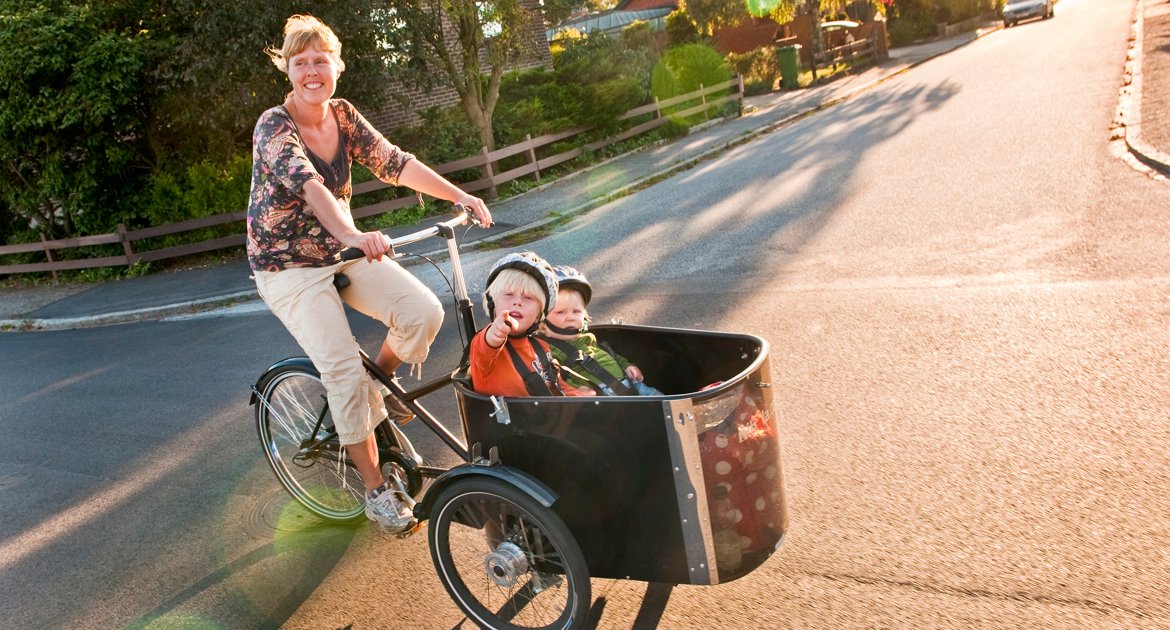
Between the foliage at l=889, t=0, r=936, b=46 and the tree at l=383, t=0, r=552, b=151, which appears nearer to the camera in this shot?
the tree at l=383, t=0, r=552, b=151

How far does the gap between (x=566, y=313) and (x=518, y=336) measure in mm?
245

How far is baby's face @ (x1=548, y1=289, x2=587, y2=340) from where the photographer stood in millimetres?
3334

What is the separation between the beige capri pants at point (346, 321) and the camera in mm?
3707

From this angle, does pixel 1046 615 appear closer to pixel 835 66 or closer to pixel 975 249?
pixel 975 249

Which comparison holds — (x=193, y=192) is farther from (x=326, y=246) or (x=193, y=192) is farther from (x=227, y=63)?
(x=326, y=246)

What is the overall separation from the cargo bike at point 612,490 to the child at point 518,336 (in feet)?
0.40

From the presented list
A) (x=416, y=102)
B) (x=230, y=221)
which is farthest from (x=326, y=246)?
(x=416, y=102)

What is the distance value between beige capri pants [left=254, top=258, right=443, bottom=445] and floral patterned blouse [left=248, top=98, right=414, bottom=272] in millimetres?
70

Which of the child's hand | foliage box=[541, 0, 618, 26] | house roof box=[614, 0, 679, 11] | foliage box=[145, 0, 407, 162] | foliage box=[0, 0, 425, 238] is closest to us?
the child's hand

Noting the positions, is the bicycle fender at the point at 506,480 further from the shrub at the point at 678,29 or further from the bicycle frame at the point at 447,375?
the shrub at the point at 678,29

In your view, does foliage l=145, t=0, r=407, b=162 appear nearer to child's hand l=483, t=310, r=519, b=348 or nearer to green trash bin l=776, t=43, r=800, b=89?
child's hand l=483, t=310, r=519, b=348

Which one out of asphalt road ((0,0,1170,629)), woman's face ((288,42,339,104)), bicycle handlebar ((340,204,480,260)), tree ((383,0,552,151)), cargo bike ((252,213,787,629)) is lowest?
asphalt road ((0,0,1170,629))

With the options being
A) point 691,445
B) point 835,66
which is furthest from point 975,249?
point 835,66

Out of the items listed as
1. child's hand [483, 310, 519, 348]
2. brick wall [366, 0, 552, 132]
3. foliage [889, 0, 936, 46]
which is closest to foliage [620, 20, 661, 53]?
brick wall [366, 0, 552, 132]
